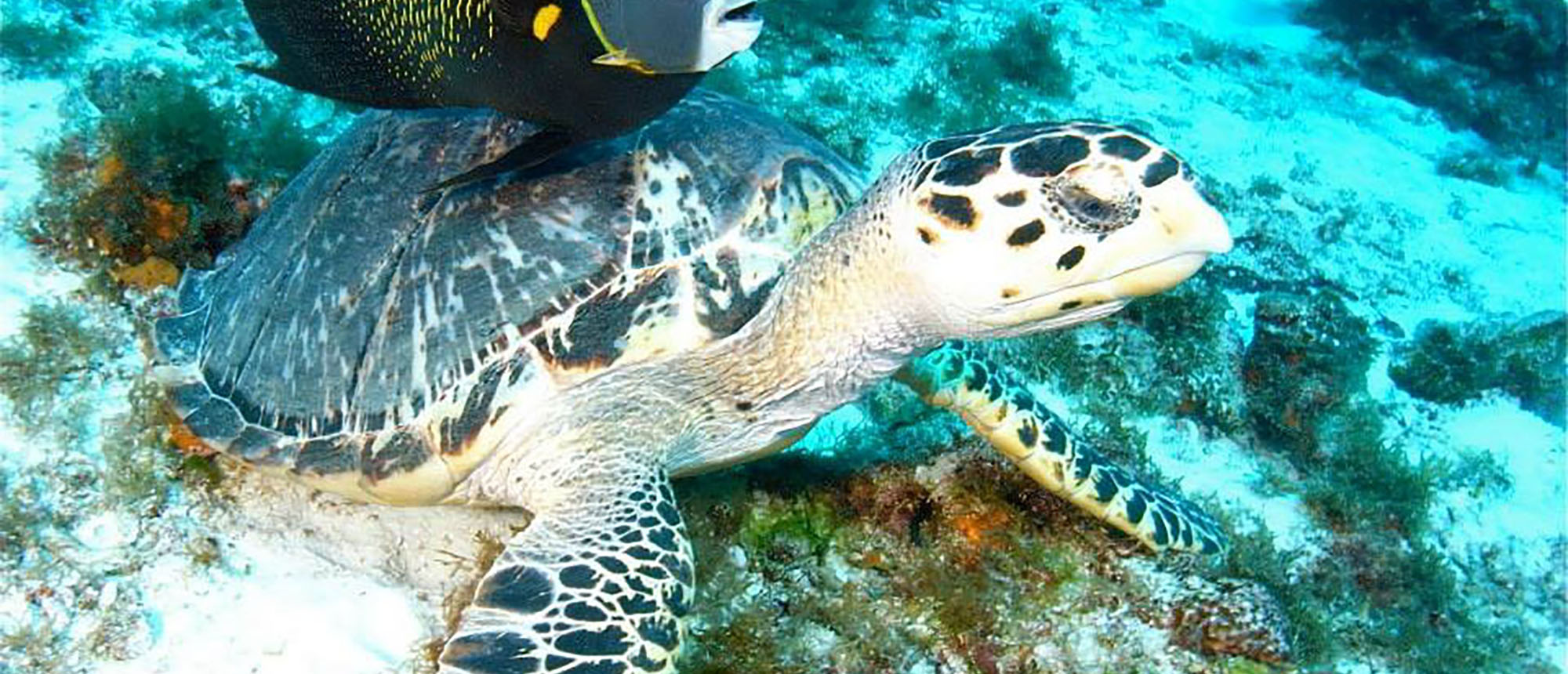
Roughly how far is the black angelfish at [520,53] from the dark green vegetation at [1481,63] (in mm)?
11448

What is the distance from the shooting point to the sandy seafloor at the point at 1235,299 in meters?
2.24

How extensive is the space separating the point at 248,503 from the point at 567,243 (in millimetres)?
1217

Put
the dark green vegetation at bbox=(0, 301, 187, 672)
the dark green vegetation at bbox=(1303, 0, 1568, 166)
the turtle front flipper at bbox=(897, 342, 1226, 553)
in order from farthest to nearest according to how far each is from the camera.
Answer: the dark green vegetation at bbox=(1303, 0, 1568, 166), the turtle front flipper at bbox=(897, 342, 1226, 553), the dark green vegetation at bbox=(0, 301, 187, 672)

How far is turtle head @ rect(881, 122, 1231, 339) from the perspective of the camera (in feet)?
6.14

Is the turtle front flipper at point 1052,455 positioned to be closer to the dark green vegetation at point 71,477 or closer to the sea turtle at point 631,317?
the sea turtle at point 631,317

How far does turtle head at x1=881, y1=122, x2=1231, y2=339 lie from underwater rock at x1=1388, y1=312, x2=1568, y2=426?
3975 millimetres

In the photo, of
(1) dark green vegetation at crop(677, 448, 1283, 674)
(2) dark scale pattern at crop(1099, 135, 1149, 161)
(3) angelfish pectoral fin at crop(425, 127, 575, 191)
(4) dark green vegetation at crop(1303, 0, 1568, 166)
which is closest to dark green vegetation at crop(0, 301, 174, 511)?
(3) angelfish pectoral fin at crop(425, 127, 575, 191)

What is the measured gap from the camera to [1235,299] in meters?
5.06

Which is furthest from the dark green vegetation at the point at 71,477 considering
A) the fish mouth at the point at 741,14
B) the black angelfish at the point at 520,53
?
the fish mouth at the point at 741,14

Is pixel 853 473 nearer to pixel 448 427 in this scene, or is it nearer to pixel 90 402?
pixel 448 427

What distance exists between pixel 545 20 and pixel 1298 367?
3.81 m

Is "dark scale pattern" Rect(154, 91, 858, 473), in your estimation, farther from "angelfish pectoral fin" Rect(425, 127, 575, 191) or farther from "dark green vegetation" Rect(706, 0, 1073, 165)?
"dark green vegetation" Rect(706, 0, 1073, 165)

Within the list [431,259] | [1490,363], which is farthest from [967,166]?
[1490,363]

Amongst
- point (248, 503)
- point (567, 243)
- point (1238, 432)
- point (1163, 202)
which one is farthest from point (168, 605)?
point (1238, 432)
